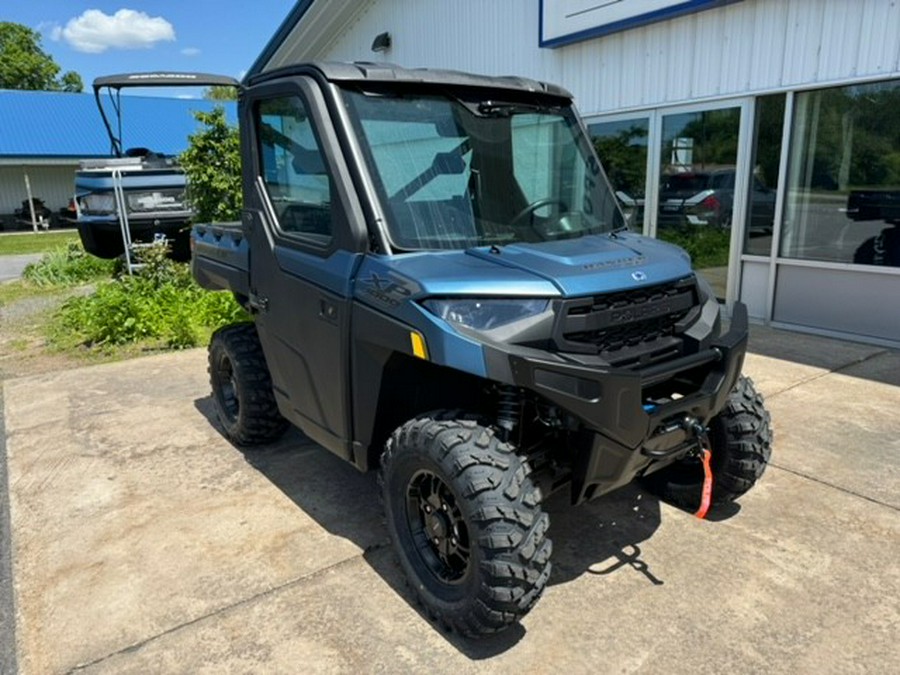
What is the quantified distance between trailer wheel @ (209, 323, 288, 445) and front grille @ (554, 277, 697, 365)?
2.32 meters

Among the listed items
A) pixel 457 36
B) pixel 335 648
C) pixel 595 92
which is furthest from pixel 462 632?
pixel 457 36

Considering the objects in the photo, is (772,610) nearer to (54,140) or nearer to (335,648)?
(335,648)

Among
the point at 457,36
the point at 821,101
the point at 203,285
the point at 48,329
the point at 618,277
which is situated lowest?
the point at 48,329

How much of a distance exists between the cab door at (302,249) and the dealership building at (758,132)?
17.2 ft

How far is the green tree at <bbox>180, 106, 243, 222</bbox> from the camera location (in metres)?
8.31

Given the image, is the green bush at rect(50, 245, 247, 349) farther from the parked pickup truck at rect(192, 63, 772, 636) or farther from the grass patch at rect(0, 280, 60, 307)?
the parked pickup truck at rect(192, 63, 772, 636)

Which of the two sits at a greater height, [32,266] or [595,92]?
[595,92]

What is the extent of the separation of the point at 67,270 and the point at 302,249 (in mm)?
11073

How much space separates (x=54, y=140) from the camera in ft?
91.9

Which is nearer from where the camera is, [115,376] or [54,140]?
[115,376]

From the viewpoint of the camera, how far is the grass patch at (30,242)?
18.6 meters

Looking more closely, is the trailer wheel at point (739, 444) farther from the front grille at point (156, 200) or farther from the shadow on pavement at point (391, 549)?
the front grille at point (156, 200)

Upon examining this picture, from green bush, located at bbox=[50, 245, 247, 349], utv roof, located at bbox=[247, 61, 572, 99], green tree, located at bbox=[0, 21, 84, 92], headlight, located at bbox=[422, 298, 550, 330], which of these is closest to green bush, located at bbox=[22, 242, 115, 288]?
green bush, located at bbox=[50, 245, 247, 349]

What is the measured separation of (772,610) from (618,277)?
1.50m
